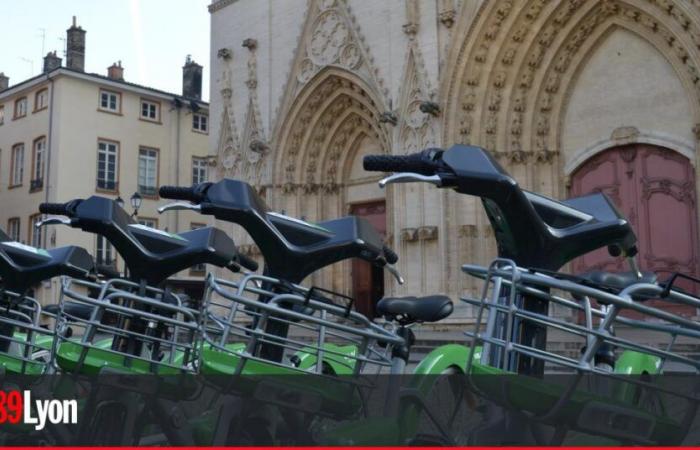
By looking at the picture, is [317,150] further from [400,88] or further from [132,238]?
[132,238]

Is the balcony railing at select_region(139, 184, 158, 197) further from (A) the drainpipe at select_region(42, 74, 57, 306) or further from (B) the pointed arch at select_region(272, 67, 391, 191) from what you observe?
(B) the pointed arch at select_region(272, 67, 391, 191)

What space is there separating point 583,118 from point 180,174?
19212 mm

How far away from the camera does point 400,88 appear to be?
1672 centimetres

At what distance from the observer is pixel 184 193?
3715 mm

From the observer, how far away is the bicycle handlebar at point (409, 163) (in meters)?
2.62

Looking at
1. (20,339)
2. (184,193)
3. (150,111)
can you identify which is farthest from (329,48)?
(184,193)

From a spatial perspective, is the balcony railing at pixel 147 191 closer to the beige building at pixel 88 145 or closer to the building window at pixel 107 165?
the beige building at pixel 88 145

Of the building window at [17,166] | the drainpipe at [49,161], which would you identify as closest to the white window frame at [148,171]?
the drainpipe at [49,161]

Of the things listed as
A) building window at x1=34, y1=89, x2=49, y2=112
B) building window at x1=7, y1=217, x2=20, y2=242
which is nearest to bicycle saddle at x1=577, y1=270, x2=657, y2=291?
building window at x1=34, y1=89, x2=49, y2=112

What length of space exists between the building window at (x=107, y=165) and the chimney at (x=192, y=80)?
198 inches

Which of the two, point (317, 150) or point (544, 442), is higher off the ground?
point (317, 150)

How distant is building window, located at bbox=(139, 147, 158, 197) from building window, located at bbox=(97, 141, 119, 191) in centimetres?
108

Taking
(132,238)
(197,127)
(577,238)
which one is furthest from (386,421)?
(197,127)

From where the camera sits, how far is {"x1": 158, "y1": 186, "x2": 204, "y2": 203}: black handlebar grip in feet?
11.3
